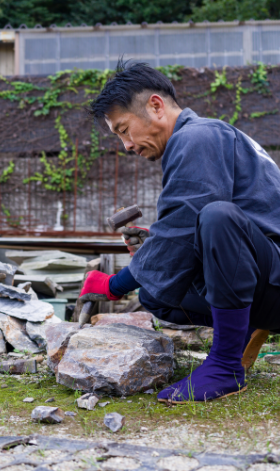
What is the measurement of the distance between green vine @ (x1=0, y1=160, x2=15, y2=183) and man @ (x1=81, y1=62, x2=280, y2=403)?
4.81m

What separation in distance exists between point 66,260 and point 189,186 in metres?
2.77

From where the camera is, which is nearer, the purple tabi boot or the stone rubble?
the purple tabi boot

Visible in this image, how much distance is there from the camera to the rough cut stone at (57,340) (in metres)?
2.33

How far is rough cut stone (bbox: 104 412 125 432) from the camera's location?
5.23ft

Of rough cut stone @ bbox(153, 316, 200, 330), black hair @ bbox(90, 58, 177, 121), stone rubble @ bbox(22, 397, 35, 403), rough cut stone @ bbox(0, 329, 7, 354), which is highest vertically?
black hair @ bbox(90, 58, 177, 121)

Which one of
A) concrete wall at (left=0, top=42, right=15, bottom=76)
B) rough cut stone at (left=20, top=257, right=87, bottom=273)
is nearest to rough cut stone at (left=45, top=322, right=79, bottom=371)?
rough cut stone at (left=20, top=257, right=87, bottom=273)

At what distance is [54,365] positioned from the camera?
7.68 feet

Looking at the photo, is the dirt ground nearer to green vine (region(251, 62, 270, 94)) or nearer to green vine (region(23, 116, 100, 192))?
green vine (region(23, 116, 100, 192))

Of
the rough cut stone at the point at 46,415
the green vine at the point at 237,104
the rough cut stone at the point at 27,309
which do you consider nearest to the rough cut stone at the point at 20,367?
the rough cut stone at the point at 27,309

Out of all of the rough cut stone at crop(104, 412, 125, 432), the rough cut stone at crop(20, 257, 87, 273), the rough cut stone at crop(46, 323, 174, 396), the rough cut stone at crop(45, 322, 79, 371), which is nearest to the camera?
the rough cut stone at crop(104, 412, 125, 432)

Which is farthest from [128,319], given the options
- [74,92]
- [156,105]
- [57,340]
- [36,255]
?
[74,92]

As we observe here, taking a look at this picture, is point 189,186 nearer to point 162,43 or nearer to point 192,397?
point 192,397

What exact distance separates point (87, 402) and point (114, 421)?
26 centimetres

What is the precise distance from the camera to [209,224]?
1.79 m
